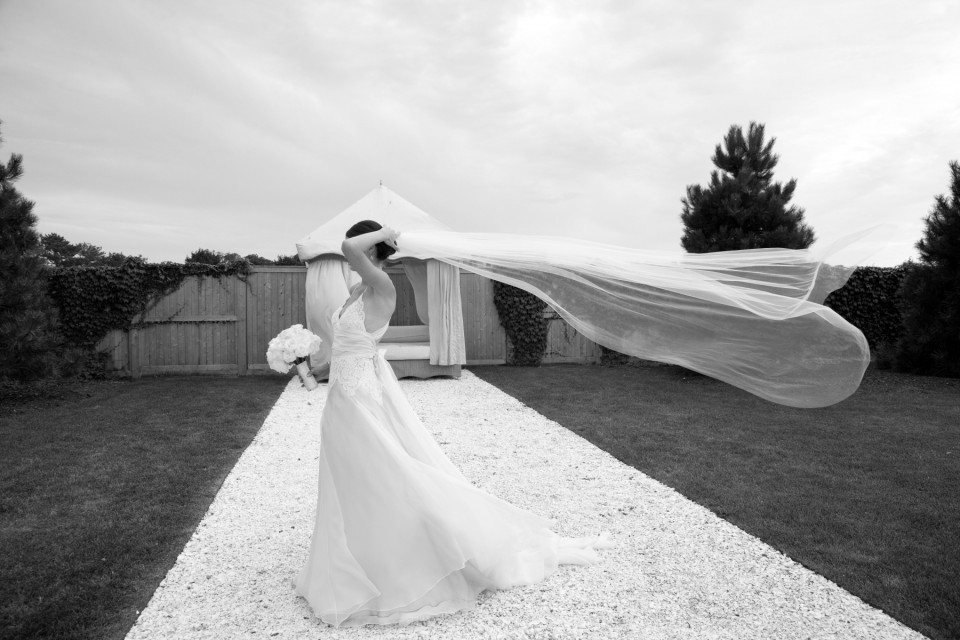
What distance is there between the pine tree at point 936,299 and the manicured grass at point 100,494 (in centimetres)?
1316

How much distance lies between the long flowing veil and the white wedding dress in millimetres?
845

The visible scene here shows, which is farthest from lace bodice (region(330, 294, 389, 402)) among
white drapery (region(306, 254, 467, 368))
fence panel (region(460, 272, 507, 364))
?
fence panel (region(460, 272, 507, 364))

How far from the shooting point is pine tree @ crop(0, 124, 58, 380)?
961 centimetres

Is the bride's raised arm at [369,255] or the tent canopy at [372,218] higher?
the tent canopy at [372,218]

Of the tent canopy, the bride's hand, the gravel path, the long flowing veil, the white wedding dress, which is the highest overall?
the tent canopy

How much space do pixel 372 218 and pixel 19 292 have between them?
640cm

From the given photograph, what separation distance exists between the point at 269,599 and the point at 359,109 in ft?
26.3

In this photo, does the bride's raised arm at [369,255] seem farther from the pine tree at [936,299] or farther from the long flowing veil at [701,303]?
the pine tree at [936,299]

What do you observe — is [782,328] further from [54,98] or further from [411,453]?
[54,98]

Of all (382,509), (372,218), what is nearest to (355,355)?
(382,509)

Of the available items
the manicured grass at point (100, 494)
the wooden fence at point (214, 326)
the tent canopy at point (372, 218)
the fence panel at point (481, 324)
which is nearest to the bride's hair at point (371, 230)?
the manicured grass at point (100, 494)

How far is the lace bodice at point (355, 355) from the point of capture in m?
3.30

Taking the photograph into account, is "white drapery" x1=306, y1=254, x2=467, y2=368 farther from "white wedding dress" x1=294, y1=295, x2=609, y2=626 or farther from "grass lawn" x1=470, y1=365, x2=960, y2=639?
"white wedding dress" x1=294, y1=295, x2=609, y2=626

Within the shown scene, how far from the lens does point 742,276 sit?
3672 millimetres
